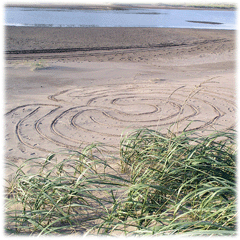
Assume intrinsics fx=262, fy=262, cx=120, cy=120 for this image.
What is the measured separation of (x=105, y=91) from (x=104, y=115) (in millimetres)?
1953

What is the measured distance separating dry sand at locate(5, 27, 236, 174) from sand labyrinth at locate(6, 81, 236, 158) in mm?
19

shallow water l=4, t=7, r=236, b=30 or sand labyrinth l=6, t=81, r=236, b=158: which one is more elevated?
shallow water l=4, t=7, r=236, b=30

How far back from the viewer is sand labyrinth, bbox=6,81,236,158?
5.00 m

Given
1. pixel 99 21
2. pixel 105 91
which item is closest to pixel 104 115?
pixel 105 91

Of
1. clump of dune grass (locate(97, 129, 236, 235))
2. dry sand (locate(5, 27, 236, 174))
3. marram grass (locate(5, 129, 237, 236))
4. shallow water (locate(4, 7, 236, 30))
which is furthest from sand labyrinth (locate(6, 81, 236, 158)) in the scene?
shallow water (locate(4, 7, 236, 30))

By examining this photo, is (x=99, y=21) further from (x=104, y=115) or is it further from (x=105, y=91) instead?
(x=104, y=115)

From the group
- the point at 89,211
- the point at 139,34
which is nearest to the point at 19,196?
the point at 89,211

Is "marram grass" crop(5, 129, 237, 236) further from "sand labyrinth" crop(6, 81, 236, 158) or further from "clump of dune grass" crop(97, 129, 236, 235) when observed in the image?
"sand labyrinth" crop(6, 81, 236, 158)

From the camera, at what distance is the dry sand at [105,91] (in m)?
5.29

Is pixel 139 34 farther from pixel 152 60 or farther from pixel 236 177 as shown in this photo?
pixel 236 177

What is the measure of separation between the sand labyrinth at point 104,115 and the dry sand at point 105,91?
0.06 ft

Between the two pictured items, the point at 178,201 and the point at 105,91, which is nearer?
the point at 178,201

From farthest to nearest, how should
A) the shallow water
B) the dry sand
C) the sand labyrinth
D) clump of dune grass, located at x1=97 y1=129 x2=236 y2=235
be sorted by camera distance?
the shallow water → the dry sand → the sand labyrinth → clump of dune grass, located at x1=97 y1=129 x2=236 y2=235

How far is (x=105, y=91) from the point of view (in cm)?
805
